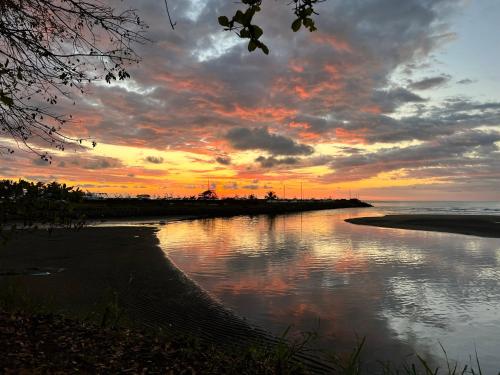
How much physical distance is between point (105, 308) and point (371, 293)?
10145mm

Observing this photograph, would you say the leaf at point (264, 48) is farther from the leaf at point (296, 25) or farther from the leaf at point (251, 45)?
the leaf at point (296, 25)

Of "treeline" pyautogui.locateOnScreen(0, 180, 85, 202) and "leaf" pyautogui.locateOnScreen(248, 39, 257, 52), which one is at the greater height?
"leaf" pyautogui.locateOnScreen(248, 39, 257, 52)

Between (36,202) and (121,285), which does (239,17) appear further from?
(121,285)

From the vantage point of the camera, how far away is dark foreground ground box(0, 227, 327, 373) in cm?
721

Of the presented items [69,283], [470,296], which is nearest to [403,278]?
[470,296]

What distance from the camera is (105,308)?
10836 mm

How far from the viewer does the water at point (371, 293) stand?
10.8 meters

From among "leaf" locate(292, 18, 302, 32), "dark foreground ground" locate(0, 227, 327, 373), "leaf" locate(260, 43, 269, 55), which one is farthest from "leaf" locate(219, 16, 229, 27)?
"dark foreground ground" locate(0, 227, 327, 373)

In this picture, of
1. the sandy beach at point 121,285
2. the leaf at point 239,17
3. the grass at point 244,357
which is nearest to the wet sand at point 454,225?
the sandy beach at point 121,285

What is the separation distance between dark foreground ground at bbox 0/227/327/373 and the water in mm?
1359

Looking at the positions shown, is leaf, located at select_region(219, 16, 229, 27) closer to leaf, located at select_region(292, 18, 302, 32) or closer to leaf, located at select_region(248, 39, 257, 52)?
leaf, located at select_region(248, 39, 257, 52)

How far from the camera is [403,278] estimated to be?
61.1ft

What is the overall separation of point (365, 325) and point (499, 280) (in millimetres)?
10035

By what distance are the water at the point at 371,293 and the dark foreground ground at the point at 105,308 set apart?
53.5 inches
